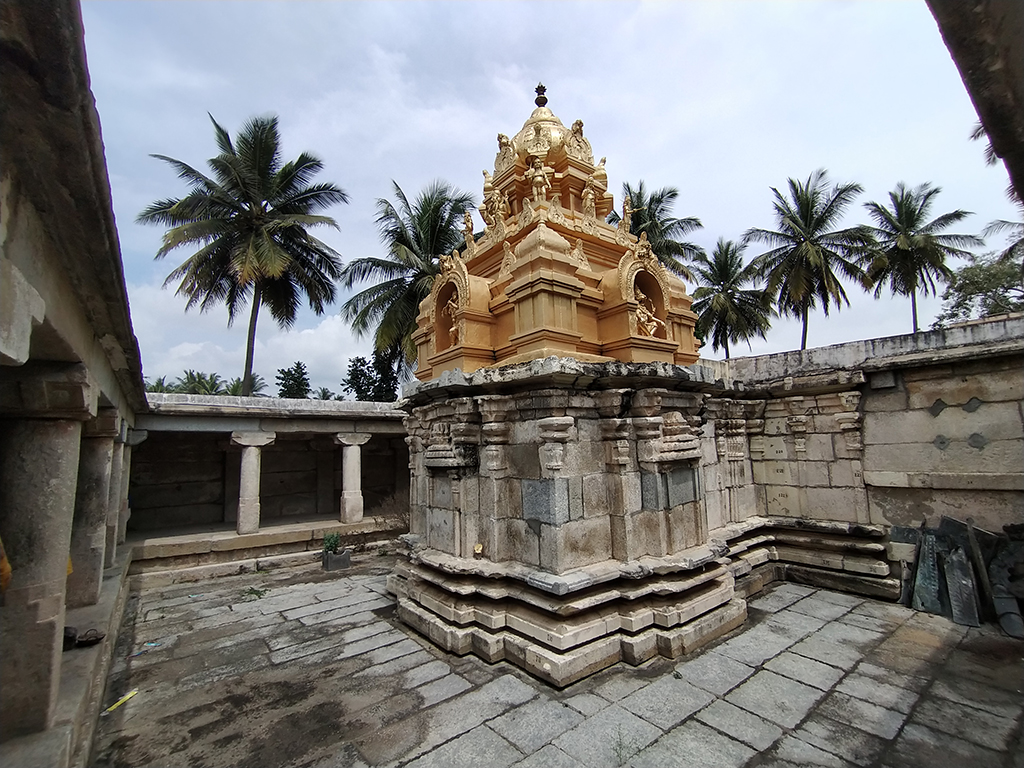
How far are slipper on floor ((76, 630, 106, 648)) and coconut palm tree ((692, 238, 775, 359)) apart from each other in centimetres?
2470

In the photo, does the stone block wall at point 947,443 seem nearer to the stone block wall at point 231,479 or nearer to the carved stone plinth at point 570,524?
the carved stone plinth at point 570,524

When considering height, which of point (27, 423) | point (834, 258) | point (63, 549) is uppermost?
point (834, 258)

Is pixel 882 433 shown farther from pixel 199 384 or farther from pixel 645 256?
pixel 199 384

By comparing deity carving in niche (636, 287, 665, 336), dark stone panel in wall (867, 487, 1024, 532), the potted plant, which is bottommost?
the potted plant

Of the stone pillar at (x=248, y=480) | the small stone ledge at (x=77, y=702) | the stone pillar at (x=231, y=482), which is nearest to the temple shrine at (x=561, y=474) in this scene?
the small stone ledge at (x=77, y=702)

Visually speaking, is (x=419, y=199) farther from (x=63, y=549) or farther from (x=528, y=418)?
(x=63, y=549)

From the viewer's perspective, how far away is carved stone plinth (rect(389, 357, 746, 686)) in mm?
4719

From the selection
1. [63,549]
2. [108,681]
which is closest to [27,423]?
[63,549]

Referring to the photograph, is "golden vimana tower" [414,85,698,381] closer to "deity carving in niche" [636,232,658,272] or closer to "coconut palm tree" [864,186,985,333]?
"deity carving in niche" [636,232,658,272]

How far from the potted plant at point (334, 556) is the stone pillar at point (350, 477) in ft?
3.27

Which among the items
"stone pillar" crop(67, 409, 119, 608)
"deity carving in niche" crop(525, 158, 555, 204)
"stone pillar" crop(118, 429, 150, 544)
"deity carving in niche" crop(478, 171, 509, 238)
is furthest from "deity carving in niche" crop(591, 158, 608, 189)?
"stone pillar" crop(118, 429, 150, 544)

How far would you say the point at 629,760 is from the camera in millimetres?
3318

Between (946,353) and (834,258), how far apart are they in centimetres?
1880

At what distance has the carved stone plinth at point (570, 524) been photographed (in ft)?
15.5
